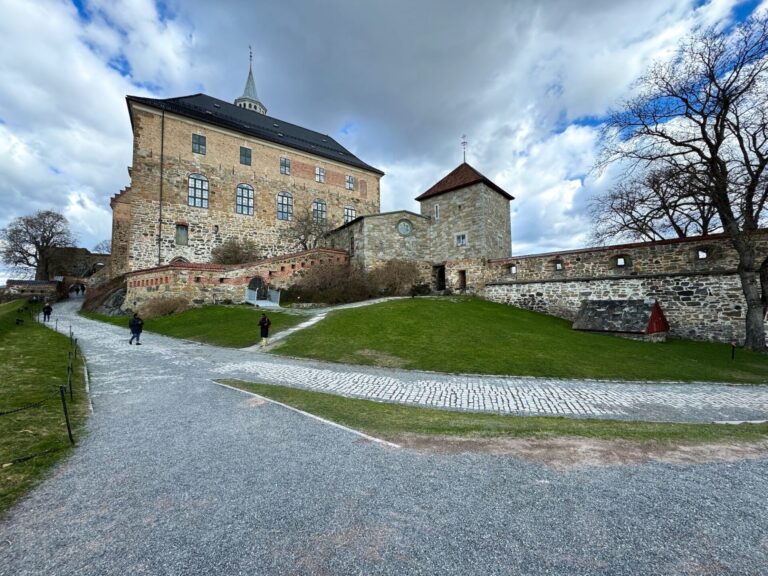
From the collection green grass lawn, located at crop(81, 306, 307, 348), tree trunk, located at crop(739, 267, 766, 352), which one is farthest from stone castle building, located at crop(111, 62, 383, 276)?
tree trunk, located at crop(739, 267, 766, 352)

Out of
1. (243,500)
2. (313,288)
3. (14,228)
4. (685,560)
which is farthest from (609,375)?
(14,228)

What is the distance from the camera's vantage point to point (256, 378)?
29.6 ft

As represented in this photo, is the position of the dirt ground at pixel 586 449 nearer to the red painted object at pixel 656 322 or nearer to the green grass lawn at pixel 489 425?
the green grass lawn at pixel 489 425

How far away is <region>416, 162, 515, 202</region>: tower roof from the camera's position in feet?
87.7

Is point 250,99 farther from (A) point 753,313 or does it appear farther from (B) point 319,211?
(A) point 753,313

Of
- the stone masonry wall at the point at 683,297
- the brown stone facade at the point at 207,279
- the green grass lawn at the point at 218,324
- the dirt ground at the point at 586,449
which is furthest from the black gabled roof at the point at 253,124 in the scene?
the dirt ground at the point at 586,449

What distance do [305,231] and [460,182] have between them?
14.9 m

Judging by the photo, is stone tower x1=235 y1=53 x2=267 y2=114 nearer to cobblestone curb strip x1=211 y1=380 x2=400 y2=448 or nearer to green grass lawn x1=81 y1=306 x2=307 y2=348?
green grass lawn x1=81 y1=306 x2=307 y2=348

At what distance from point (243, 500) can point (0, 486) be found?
2.66 m

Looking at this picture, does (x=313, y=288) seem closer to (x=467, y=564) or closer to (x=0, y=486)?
(x=0, y=486)

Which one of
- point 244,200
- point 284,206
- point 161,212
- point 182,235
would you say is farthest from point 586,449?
point 284,206

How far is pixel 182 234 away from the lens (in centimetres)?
2877

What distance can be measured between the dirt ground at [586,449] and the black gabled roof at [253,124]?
34.3 m

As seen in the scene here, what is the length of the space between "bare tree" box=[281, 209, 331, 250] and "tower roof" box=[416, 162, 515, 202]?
10.4 m
